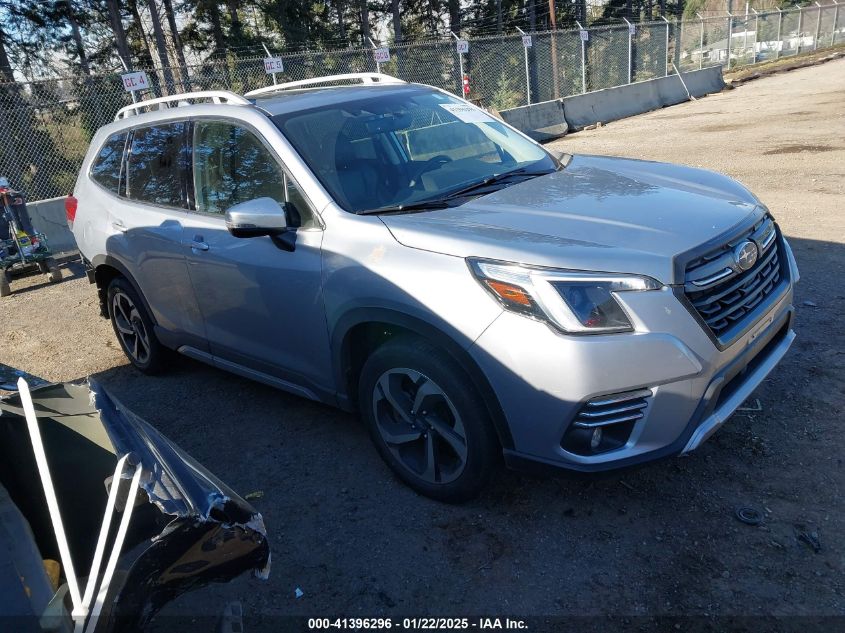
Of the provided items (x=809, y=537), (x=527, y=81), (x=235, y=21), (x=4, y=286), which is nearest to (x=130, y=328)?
(x=4, y=286)

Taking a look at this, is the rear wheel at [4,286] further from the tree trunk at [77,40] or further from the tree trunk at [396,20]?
the tree trunk at [396,20]

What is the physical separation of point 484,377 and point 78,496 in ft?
4.89

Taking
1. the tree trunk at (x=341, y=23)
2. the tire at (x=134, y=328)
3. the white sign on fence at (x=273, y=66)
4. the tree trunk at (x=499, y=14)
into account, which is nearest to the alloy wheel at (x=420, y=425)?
the tire at (x=134, y=328)

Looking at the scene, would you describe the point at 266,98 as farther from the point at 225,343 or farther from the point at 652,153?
the point at 652,153

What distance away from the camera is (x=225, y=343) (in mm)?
4113

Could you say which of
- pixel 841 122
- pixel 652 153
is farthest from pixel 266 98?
pixel 841 122

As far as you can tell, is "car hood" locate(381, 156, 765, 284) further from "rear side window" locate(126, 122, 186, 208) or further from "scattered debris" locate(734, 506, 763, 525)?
"rear side window" locate(126, 122, 186, 208)

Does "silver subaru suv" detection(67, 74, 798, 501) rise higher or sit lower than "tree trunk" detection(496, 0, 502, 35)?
lower

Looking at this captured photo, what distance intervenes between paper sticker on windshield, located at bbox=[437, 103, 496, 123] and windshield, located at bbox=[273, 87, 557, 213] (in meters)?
0.01

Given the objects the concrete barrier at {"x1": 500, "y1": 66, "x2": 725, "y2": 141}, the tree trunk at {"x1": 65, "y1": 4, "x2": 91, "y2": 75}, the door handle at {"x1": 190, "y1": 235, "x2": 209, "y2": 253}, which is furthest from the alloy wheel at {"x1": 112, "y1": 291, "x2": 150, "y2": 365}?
the tree trunk at {"x1": 65, "y1": 4, "x2": 91, "y2": 75}

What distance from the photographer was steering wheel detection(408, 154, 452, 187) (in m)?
3.59

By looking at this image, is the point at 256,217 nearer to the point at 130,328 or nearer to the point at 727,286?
the point at 727,286

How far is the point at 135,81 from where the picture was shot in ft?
36.7

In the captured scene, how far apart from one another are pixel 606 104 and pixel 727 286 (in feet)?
57.8
